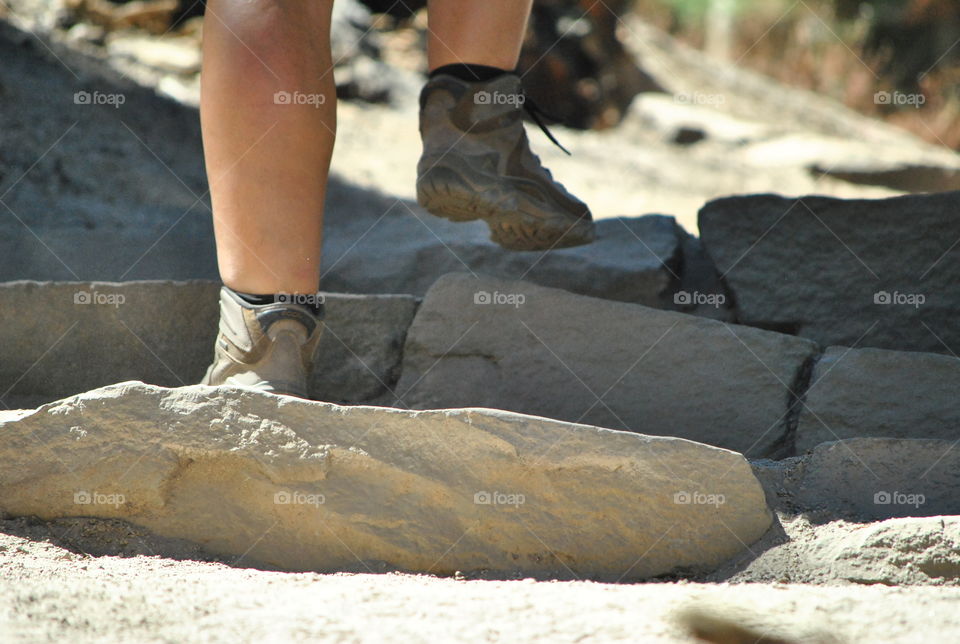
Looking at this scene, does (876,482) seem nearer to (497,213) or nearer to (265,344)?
(497,213)

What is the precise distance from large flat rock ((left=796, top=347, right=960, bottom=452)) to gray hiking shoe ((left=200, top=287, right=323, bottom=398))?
933 millimetres

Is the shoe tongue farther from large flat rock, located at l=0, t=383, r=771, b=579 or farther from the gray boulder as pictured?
the gray boulder

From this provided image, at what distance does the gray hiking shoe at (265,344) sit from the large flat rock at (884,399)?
0.93 meters

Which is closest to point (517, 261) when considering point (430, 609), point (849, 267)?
point (849, 267)

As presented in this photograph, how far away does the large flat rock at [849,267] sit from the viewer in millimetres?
2123

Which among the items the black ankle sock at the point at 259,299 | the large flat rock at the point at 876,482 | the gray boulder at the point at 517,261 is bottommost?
the large flat rock at the point at 876,482

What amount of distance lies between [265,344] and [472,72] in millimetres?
736

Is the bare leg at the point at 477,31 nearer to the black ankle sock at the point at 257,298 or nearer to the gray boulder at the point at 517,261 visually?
the gray boulder at the point at 517,261

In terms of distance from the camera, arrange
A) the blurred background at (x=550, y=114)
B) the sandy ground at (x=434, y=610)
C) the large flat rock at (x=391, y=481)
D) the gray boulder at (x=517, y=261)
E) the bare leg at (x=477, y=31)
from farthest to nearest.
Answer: the blurred background at (x=550, y=114) < the gray boulder at (x=517, y=261) < the bare leg at (x=477, y=31) < the large flat rock at (x=391, y=481) < the sandy ground at (x=434, y=610)

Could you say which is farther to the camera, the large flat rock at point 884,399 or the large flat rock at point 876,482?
the large flat rock at point 884,399

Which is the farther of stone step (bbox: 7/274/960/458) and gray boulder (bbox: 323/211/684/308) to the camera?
gray boulder (bbox: 323/211/684/308)

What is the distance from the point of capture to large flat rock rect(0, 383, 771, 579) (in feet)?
4.82

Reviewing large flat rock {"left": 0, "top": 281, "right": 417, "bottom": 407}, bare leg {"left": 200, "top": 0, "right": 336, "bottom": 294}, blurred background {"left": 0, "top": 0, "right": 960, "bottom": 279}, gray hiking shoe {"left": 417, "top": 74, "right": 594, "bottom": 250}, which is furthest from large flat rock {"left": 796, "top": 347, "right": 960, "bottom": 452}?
blurred background {"left": 0, "top": 0, "right": 960, "bottom": 279}

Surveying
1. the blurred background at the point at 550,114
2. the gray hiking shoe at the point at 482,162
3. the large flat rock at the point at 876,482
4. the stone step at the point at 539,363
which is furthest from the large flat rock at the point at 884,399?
the blurred background at the point at 550,114
